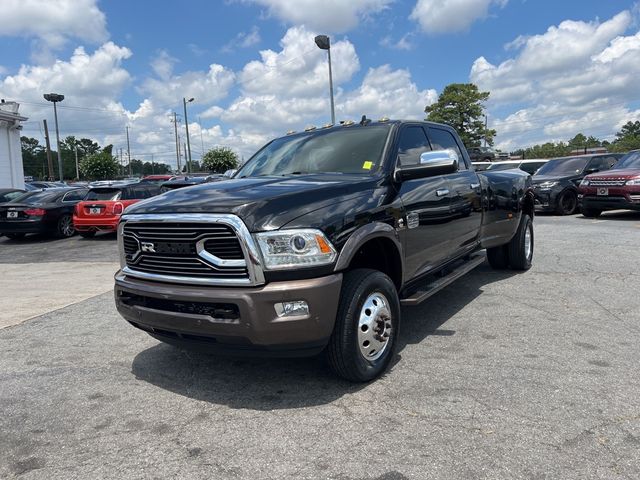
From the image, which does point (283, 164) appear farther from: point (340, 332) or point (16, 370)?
point (16, 370)

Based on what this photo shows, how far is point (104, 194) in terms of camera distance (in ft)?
45.8

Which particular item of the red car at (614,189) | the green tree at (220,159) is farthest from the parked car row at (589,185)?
the green tree at (220,159)

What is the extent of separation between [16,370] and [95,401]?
3.73ft

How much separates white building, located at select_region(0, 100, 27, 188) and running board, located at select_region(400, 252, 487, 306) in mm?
29982

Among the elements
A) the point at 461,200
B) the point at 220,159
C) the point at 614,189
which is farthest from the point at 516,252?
the point at 220,159

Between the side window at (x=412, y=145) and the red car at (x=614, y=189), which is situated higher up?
the side window at (x=412, y=145)

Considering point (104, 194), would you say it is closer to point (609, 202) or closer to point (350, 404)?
point (350, 404)

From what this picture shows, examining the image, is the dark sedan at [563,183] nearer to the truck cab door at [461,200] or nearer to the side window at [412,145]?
the truck cab door at [461,200]

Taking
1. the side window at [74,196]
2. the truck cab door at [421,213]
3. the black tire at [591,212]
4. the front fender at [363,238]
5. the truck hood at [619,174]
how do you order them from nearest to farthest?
1. the front fender at [363,238]
2. the truck cab door at [421,213]
3. the truck hood at [619,174]
4. the black tire at [591,212]
5. the side window at [74,196]

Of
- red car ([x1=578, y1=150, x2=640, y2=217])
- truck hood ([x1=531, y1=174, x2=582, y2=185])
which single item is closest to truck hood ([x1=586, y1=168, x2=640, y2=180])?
red car ([x1=578, y1=150, x2=640, y2=217])

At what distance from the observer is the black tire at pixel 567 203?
1499 centimetres

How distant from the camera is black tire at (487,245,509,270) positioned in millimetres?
7289

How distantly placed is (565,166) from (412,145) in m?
13.0

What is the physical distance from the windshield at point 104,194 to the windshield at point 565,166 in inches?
486
